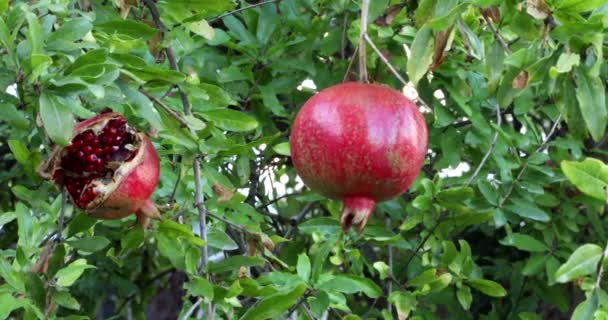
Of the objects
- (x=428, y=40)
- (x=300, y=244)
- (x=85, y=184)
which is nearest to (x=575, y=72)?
(x=428, y=40)

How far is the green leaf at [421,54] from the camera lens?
4.72 feet

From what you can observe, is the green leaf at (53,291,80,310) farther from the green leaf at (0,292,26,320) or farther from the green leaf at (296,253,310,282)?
the green leaf at (296,253,310,282)

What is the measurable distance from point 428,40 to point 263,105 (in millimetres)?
1176

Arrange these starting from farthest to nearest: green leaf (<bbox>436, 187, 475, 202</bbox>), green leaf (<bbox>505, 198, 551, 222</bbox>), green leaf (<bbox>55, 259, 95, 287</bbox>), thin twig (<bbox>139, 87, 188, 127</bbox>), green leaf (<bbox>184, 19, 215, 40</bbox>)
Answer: green leaf (<bbox>505, 198, 551, 222</bbox>) → green leaf (<bbox>436, 187, 475, 202</bbox>) → green leaf (<bbox>184, 19, 215, 40</bbox>) → green leaf (<bbox>55, 259, 95, 287</bbox>) → thin twig (<bbox>139, 87, 188, 127</bbox>)

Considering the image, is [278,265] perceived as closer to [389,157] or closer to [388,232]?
[388,232]

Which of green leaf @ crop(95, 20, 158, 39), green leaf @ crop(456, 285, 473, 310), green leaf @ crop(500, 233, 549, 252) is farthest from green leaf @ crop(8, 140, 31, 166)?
green leaf @ crop(500, 233, 549, 252)

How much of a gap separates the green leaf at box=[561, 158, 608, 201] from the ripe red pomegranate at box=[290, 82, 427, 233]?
18.1 inches

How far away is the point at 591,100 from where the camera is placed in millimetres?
1526

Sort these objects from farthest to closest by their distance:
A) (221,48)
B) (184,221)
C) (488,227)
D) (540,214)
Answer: (488,227) < (221,48) < (540,214) < (184,221)

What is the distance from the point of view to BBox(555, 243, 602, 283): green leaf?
159cm

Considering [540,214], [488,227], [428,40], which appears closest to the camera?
[428,40]

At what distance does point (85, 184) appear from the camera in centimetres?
157

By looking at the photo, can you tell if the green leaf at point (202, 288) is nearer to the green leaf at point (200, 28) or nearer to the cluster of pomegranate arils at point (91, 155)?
the cluster of pomegranate arils at point (91, 155)

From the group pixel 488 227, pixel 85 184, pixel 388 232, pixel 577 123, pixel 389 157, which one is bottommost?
pixel 488 227
